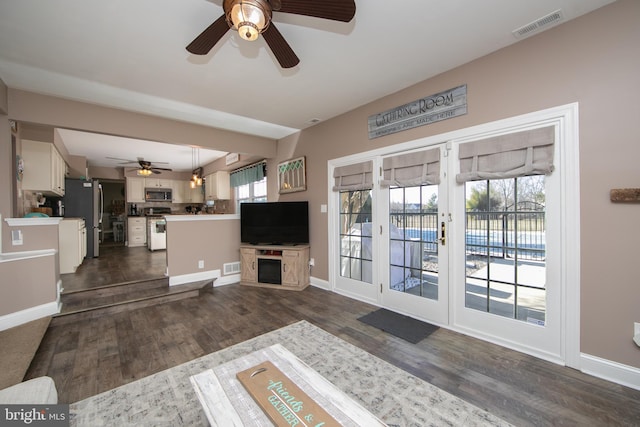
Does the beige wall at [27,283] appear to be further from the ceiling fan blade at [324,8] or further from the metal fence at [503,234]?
the metal fence at [503,234]

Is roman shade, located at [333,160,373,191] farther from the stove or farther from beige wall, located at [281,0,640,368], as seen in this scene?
the stove

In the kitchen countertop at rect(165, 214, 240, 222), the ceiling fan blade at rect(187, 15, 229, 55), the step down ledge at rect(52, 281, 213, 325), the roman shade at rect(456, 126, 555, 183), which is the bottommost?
the step down ledge at rect(52, 281, 213, 325)

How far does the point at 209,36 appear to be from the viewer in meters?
1.74

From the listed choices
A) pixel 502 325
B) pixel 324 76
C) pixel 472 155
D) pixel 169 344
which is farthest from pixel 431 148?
pixel 169 344

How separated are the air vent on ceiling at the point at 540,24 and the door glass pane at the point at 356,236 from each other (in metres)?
2.12

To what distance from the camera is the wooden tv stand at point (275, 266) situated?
4.18 metres

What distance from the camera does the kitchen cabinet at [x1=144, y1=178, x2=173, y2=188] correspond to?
27.0 feet

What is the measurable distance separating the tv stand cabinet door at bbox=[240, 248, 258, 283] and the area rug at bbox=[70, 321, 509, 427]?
226cm

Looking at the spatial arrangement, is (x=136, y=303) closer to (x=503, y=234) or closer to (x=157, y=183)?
(x=503, y=234)

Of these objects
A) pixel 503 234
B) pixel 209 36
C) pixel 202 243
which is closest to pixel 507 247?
pixel 503 234

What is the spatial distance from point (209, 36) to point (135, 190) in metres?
8.05

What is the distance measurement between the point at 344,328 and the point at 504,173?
218 cm

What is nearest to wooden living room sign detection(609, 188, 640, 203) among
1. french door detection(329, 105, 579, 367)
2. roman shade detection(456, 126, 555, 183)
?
french door detection(329, 105, 579, 367)

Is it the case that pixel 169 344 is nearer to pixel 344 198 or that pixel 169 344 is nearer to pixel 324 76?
pixel 344 198
